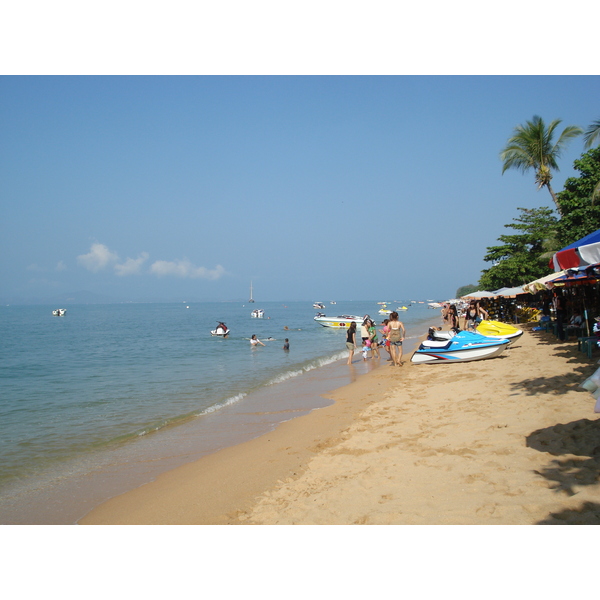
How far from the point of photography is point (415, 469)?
467 cm

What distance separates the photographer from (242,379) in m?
14.8

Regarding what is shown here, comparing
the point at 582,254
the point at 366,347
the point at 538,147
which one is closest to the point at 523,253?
the point at 538,147

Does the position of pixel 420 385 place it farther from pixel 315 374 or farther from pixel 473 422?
pixel 315 374

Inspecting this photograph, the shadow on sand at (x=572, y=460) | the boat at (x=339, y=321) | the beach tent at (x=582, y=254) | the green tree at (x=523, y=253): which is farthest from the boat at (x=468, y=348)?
the boat at (x=339, y=321)

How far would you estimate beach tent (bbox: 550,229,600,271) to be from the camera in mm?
5270

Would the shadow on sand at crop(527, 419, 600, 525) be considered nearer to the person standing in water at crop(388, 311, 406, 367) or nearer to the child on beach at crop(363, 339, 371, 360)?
the person standing in water at crop(388, 311, 406, 367)

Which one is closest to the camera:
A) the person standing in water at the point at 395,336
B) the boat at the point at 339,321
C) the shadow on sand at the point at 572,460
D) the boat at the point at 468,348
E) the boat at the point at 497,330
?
the shadow on sand at the point at 572,460

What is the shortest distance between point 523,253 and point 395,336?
2095cm

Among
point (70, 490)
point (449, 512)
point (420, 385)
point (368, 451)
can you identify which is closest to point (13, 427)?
point (70, 490)

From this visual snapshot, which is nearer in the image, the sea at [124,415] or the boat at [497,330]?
the sea at [124,415]

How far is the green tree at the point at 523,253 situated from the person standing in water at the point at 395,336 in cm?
1585

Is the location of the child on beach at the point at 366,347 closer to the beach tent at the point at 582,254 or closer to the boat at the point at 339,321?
the beach tent at the point at 582,254

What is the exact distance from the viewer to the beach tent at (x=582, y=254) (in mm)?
5270

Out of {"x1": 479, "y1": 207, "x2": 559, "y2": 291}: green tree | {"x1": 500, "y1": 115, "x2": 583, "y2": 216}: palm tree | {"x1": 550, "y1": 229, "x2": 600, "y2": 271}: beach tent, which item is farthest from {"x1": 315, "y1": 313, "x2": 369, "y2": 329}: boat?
{"x1": 550, "y1": 229, "x2": 600, "y2": 271}: beach tent
